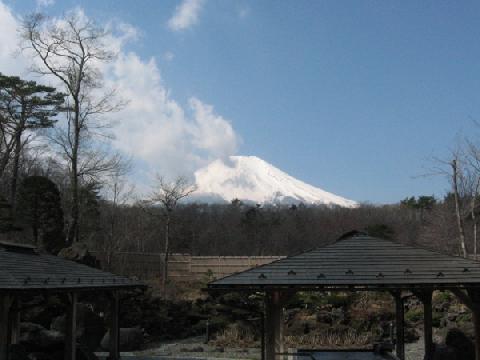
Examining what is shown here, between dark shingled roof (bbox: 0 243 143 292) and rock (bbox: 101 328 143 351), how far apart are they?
3.98 metres

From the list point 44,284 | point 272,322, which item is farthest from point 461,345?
point 44,284

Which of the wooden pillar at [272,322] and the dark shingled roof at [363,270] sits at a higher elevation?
the dark shingled roof at [363,270]

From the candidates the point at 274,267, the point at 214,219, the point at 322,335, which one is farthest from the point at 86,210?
the point at 214,219

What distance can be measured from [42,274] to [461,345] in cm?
918

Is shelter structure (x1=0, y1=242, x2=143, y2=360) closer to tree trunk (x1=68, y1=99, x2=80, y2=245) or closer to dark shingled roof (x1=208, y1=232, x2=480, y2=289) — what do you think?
dark shingled roof (x1=208, y1=232, x2=480, y2=289)

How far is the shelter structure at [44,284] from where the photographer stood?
9531mm

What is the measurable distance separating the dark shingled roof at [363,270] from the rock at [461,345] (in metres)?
3.42

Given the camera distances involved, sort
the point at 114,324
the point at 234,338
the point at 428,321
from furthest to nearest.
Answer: the point at 234,338
the point at 114,324
the point at 428,321

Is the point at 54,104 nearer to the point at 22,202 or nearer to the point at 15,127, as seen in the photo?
the point at 15,127

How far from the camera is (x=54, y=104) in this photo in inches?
1057

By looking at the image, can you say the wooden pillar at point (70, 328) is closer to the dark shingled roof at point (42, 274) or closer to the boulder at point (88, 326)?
the dark shingled roof at point (42, 274)

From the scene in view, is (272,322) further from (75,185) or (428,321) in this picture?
(75,185)

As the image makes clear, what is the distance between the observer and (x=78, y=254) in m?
20.3

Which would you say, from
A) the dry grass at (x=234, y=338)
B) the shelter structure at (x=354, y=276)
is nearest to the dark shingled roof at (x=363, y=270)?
the shelter structure at (x=354, y=276)
